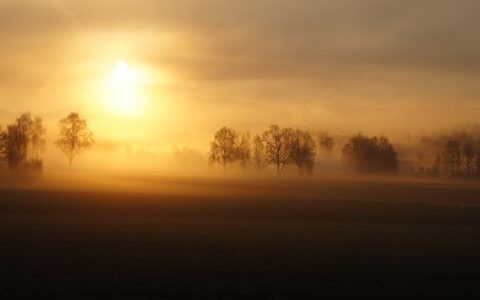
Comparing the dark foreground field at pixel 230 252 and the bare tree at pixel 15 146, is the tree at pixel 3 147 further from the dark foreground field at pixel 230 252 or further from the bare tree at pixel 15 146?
the dark foreground field at pixel 230 252

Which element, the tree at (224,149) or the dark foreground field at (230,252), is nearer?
the dark foreground field at (230,252)

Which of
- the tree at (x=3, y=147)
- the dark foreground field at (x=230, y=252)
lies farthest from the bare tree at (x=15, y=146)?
the dark foreground field at (x=230, y=252)

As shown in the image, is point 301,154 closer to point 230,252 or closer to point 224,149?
point 224,149

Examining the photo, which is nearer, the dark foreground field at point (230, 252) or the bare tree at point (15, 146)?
the dark foreground field at point (230, 252)

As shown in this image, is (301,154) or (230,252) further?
(301,154)

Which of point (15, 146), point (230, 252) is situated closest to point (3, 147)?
point (15, 146)

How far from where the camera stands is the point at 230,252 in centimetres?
2123

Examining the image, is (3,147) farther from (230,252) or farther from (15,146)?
(230,252)

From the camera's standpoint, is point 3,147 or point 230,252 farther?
point 3,147

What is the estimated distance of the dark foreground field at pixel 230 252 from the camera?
15.4 metres

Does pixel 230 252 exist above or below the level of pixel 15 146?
below

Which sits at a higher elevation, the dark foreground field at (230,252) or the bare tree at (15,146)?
the bare tree at (15,146)

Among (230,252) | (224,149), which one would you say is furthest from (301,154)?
(230,252)

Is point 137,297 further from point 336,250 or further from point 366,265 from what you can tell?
point 336,250
